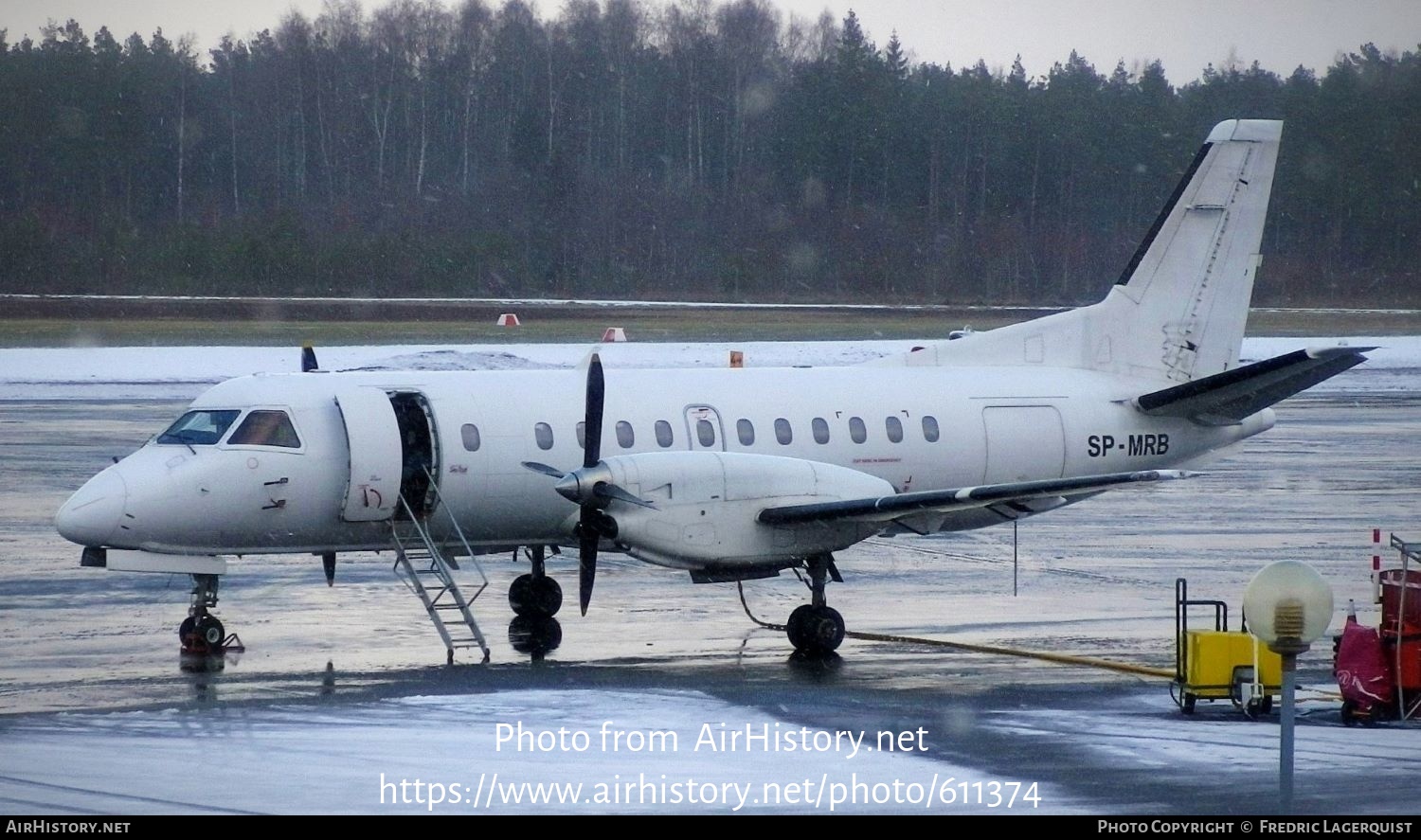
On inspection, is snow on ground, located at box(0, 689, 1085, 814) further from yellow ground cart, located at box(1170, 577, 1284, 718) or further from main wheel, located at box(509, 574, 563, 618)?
main wheel, located at box(509, 574, 563, 618)

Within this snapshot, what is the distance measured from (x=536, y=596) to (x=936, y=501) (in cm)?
439

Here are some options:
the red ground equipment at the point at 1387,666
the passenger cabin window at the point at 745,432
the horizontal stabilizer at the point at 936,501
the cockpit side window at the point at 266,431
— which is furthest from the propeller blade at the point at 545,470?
the red ground equipment at the point at 1387,666

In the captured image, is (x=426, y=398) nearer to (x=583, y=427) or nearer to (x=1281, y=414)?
(x=583, y=427)

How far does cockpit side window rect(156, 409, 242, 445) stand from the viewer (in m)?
15.1

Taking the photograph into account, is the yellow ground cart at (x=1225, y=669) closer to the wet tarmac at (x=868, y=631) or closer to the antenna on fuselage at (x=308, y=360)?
the wet tarmac at (x=868, y=631)

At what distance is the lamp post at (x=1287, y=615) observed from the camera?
25.2 feet

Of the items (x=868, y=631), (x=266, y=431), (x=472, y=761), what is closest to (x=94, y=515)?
(x=266, y=431)

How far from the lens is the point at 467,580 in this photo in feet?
63.1

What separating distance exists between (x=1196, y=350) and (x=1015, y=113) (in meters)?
68.4

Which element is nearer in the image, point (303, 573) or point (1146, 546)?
point (303, 573)

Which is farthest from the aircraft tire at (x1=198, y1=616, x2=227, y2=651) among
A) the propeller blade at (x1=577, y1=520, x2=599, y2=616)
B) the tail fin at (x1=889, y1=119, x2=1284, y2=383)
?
the tail fin at (x1=889, y1=119, x2=1284, y2=383)

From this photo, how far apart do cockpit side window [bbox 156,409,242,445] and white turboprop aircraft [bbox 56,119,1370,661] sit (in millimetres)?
22

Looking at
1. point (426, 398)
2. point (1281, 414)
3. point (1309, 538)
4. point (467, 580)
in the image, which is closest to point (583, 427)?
point (426, 398)

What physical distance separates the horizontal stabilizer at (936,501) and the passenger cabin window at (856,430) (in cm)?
229
